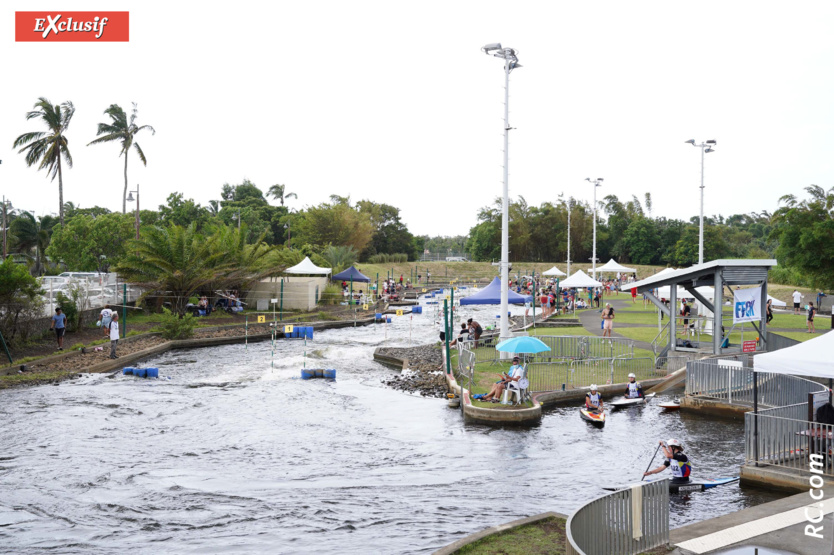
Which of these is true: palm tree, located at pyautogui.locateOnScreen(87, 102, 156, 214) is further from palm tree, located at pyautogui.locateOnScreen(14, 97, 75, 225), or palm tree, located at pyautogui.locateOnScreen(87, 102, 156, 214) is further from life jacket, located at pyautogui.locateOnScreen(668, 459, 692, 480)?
life jacket, located at pyautogui.locateOnScreen(668, 459, 692, 480)

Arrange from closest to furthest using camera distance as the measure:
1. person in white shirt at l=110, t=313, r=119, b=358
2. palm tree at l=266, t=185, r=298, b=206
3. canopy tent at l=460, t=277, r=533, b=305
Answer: person in white shirt at l=110, t=313, r=119, b=358 < canopy tent at l=460, t=277, r=533, b=305 < palm tree at l=266, t=185, r=298, b=206

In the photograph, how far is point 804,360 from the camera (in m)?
10.4

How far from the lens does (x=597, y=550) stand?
7551mm

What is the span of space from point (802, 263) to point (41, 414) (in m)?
42.9

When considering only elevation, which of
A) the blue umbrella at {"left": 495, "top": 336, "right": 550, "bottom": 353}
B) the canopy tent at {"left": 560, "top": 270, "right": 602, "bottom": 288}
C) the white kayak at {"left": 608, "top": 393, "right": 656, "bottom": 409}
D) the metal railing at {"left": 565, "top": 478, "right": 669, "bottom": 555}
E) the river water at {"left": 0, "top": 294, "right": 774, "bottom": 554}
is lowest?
the river water at {"left": 0, "top": 294, "right": 774, "bottom": 554}

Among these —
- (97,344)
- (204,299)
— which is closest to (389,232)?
(204,299)

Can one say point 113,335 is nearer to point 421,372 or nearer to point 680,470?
point 421,372

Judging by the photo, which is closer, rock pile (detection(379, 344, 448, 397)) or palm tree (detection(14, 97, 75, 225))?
rock pile (detection(379, 344, 448, 397))

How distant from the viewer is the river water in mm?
10266

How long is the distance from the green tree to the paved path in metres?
46.4

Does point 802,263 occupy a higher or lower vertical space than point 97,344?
higher

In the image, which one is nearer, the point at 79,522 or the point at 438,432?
the point at 79,522

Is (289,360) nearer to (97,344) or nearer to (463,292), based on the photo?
(97,344)

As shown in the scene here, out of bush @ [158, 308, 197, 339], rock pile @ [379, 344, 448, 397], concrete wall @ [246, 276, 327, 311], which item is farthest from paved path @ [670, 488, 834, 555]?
concrete wall @ [246, 276, 327, 311]
